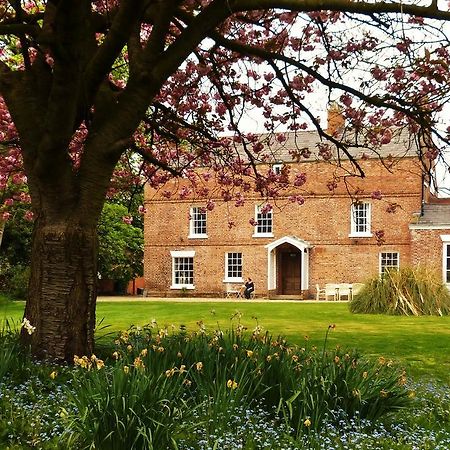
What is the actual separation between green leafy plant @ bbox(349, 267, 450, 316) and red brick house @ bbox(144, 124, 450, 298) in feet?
33.4

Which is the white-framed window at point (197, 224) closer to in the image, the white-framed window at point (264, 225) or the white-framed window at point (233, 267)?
the white-framed window at point (233, 267)

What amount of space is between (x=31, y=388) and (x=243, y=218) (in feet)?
101

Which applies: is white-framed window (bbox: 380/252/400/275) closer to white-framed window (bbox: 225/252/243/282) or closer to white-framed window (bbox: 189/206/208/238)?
white-framed window (bbox: 225/252/243/282)

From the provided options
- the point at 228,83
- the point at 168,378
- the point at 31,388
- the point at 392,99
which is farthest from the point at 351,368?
the point at 228,83

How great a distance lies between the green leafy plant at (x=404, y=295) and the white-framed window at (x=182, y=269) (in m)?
16.7

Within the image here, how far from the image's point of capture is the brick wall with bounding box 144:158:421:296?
33.4 meters

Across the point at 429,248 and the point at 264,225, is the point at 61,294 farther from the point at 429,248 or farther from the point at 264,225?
the point at 264,225

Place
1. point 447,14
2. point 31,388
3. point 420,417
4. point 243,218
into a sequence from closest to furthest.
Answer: point 31,388
point 420,417
point 447,14
point 243,218

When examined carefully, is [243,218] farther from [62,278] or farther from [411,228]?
[62,278]

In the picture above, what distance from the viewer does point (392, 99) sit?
27.9 feet

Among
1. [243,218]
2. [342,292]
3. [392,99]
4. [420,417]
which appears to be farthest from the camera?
[243,218]

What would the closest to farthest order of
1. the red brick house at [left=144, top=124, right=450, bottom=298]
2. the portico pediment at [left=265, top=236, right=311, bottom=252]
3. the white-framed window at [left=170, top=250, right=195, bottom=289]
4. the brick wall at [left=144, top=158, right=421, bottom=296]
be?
1. the red brick house at [left=144, top=124, right=450, bottom=298]
2. the brick wall at [left=144, top=158, right=421, bottom=296]
3. the portico pediment at [left=265, top=236, right=311, bottom=252]
4. the white-framed window at [left=170, top=250, right=195, bottom=289]

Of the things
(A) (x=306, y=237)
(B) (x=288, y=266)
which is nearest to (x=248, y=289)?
(B) (x=288, y=266)

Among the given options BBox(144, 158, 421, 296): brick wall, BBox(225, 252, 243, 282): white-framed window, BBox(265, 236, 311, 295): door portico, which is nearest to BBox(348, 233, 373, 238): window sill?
BBox(144, 158, 421, 296): brick wall
